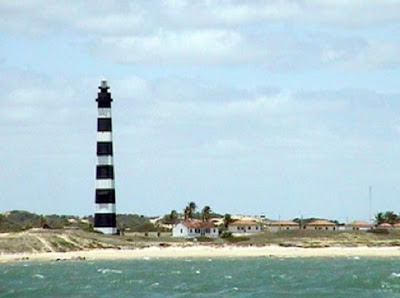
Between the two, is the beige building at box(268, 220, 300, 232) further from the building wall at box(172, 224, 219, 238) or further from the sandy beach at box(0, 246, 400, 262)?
the sandy beach at box(0, 246, 400, 262)

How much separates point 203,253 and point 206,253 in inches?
11.3

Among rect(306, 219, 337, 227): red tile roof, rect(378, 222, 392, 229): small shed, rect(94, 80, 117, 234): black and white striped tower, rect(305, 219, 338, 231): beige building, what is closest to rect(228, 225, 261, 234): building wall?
rect(305, 219, 338, 231): beige building

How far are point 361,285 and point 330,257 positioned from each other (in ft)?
124

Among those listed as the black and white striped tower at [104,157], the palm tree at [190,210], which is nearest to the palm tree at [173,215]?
the palm tree at [190,210]

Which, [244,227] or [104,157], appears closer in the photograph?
[104,157]

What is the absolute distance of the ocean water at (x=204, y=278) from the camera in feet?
191

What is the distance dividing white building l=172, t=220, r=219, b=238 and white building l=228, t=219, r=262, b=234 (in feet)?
27.2

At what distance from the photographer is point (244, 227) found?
470 ft

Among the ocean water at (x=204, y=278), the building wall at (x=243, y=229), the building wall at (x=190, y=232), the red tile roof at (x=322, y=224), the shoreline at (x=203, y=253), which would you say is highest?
the red tile roof at (x=322, y=224)

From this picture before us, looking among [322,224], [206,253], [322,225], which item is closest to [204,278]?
[206,253]

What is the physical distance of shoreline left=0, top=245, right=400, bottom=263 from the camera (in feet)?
319

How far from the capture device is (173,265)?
3408 inches

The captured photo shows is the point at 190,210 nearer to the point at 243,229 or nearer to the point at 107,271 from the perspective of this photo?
the point at 243,229

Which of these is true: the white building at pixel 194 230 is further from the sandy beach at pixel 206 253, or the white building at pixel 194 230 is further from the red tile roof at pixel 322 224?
the red tile roof at pixel 322 224
